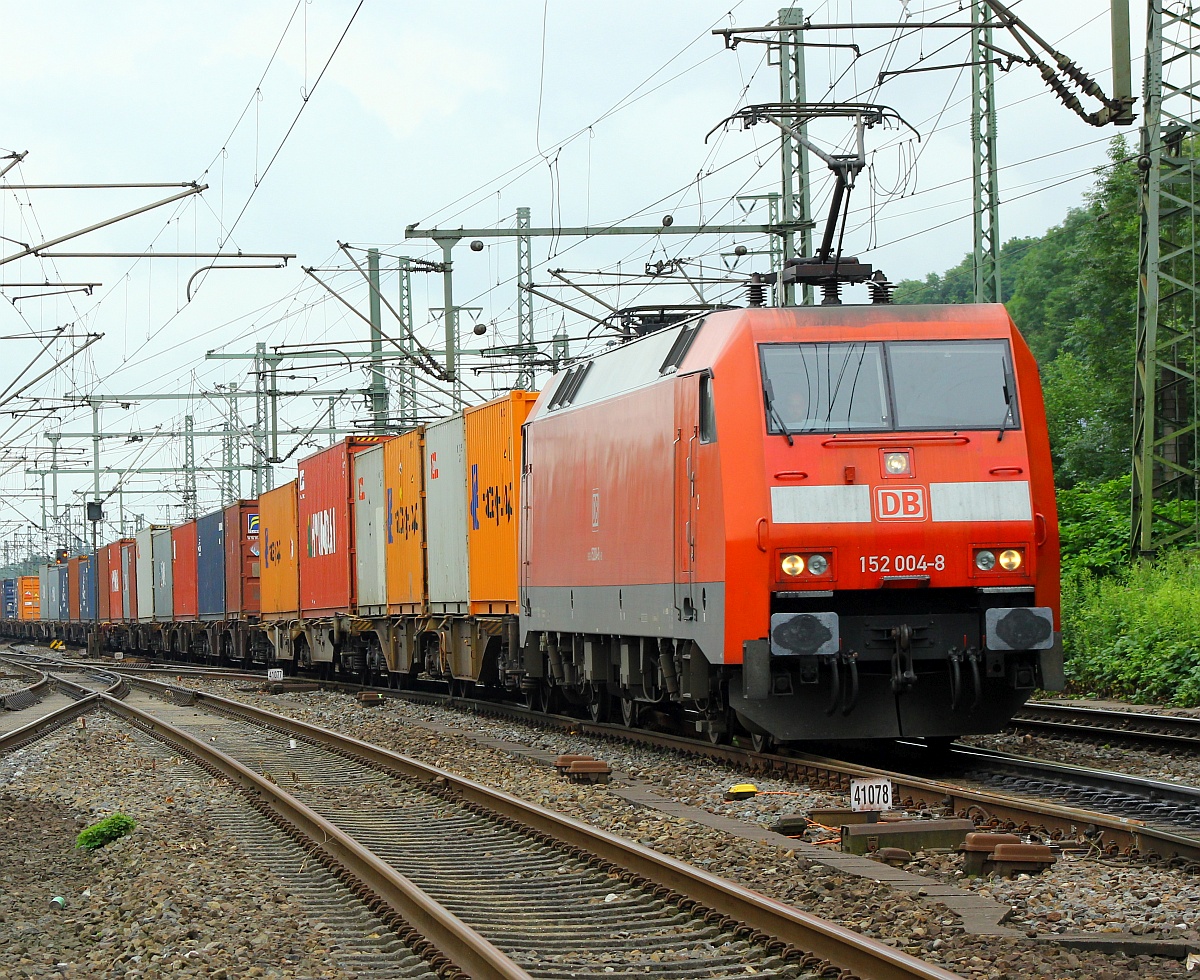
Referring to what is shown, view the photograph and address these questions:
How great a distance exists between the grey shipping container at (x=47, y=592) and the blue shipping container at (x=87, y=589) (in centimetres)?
683

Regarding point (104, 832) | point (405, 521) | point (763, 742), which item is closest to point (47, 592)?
point (405, 521)

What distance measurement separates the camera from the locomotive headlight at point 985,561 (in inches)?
448

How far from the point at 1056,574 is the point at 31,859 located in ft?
23.8

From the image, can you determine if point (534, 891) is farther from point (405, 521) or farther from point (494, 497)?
point (405, 521)

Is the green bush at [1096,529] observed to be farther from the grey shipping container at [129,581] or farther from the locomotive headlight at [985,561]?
the grey shipping container at [129,581]

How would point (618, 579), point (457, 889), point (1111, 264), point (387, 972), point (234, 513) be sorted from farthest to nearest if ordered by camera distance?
point (1111, 264) → point (234, 513) → point (618, 579) → point (457, 889) → point (387, 972)

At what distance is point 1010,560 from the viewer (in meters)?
11.4

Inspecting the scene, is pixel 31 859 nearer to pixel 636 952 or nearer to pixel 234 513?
pixel 636 952

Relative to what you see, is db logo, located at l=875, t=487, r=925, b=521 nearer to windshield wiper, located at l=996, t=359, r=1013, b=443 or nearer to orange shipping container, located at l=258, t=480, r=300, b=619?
windshield wiper, located at l=996, t=359, r=1013, b=443

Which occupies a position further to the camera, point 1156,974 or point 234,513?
point 234,513

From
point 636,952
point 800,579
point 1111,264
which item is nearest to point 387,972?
point 636,952

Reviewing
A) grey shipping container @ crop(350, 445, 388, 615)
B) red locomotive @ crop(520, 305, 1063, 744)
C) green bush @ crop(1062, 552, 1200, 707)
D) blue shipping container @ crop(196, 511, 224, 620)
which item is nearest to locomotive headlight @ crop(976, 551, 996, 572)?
red locomotive @ crop(520, 305, 1063, 744)

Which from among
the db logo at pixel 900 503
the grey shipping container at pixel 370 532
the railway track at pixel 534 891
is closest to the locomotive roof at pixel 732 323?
the db logo at pixel 900 503

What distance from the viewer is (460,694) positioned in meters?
24.3
